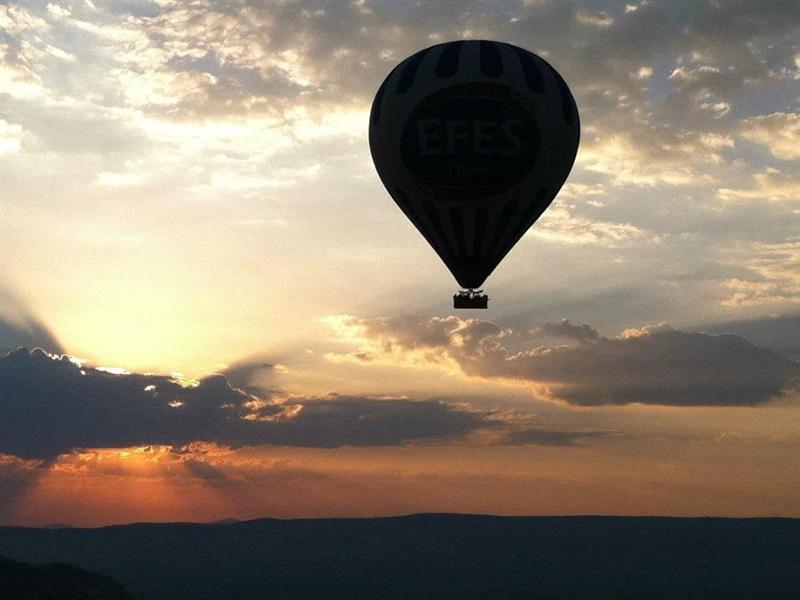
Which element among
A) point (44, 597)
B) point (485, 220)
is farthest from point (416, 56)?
point (44, 597)

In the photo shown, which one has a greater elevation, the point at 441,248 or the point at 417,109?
the point at 417,109

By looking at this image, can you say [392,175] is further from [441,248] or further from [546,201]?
[546,201]

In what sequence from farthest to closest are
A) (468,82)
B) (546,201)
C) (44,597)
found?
(44,597) → (546,201) → (468,82)
